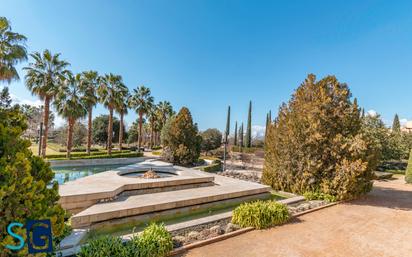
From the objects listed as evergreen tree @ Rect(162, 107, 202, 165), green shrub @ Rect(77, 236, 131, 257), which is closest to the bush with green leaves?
evergreen tree @ Rect(162, 107, 202, 165)

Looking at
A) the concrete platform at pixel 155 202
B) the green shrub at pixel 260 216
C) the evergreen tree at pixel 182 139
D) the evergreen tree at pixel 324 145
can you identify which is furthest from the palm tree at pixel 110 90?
the green shrub at pixel 260 216

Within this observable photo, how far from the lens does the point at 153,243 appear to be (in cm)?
477

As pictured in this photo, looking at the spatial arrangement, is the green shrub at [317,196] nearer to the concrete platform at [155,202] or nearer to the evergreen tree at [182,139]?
the concrete platform at [155,202]

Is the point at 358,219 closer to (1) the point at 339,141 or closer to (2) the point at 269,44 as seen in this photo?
(1) the point at 339,141

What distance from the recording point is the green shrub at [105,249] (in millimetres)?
4277

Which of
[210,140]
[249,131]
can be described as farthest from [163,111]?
[249,131]

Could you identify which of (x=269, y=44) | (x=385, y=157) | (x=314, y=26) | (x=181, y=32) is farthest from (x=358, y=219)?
(x=385, y=157)

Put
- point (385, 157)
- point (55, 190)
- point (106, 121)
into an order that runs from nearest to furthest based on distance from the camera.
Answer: point (55, 190), point (385, 157), point (106, 121)

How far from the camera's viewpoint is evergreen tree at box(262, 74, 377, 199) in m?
9.58

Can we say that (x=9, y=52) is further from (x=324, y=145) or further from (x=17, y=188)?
(x=324, y=145)

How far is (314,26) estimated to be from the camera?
14.4 meters

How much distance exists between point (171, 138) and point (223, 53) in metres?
9.41

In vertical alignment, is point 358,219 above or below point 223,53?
below

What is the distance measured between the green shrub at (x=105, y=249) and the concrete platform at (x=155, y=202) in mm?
1907
